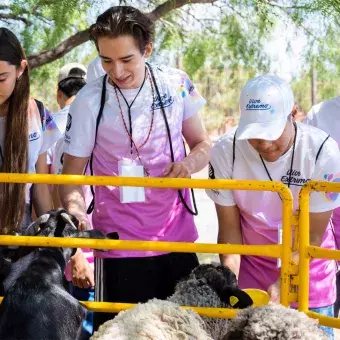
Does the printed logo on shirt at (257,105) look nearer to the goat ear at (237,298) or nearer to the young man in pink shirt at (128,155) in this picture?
the young man in pink shirt at (128,155)

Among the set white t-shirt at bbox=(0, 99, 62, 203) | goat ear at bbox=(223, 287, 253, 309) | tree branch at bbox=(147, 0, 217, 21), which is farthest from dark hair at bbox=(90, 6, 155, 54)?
tree branch at bbox=(147, 0, 217, 21)

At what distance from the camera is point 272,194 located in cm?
359

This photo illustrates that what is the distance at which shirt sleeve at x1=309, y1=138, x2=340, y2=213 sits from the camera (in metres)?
3.54

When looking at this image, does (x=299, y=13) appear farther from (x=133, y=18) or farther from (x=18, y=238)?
(x=18, y=238)

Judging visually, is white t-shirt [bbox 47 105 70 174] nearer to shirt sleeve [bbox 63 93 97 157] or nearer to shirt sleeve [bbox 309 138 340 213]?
shirt sleeve [bbox 63 93 97 157]

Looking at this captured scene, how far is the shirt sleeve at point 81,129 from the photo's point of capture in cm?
362

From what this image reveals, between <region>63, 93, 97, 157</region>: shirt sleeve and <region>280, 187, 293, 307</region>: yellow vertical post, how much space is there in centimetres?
98

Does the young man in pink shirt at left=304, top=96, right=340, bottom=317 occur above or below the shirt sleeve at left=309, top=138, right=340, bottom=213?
above

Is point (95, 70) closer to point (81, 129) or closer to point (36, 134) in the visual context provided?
point (36, 134)

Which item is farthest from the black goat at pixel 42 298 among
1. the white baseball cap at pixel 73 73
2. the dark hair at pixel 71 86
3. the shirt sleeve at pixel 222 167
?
the white baseball cap at pixel 73 73

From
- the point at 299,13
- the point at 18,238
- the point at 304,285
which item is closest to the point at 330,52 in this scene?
the point at 299,13

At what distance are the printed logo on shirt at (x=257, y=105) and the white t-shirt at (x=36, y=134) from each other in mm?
1022

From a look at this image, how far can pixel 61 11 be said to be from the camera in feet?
17.0

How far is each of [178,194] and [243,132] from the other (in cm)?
48
